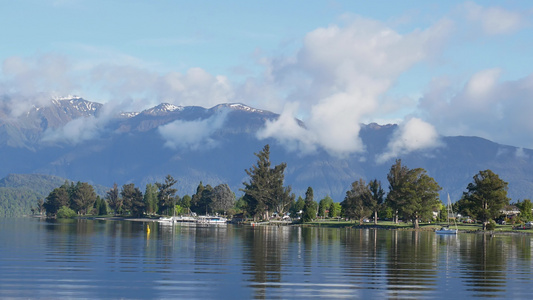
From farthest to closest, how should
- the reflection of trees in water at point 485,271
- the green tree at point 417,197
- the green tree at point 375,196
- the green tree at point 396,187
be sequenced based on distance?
the green tree at point 375,196 < the green tree at point 396,187 < the green tree at point 417,197 < the reflection of trees in water at point 485,271

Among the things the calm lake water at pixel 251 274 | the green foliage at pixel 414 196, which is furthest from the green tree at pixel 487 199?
the calm lake water at pixel 251 274

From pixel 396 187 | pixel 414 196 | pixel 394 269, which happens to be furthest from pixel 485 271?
pixel 396 187

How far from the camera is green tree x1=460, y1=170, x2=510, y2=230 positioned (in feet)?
488

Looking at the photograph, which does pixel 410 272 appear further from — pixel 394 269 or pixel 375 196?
pixel 375 196

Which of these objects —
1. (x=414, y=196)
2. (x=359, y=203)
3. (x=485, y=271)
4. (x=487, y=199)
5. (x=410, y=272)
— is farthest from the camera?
(x=359, y=203)

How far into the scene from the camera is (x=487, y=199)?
5896 inches

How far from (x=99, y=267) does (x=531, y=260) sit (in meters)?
43.2

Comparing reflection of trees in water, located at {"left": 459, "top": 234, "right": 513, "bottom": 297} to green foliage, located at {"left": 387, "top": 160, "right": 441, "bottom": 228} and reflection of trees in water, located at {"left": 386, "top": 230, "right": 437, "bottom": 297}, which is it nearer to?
reflection of trees in water, located at {"left": 386, "top": 230, "right": 437, "bottom": 297}

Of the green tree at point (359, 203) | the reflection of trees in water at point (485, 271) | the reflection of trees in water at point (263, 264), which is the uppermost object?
the green tree at point (359, 203)

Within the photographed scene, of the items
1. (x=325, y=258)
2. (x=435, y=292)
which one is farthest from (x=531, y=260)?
(x=435, y=292)

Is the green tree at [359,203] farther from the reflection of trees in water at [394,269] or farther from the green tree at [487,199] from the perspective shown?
the reflection of trees in water at [394,269]

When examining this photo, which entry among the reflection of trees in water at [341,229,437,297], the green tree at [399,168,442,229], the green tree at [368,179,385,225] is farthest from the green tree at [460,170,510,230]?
the reflection of trees in water at [341,229,437,297]

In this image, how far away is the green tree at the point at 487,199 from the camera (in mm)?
148750

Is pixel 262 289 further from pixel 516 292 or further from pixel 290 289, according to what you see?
pixel 516 292
